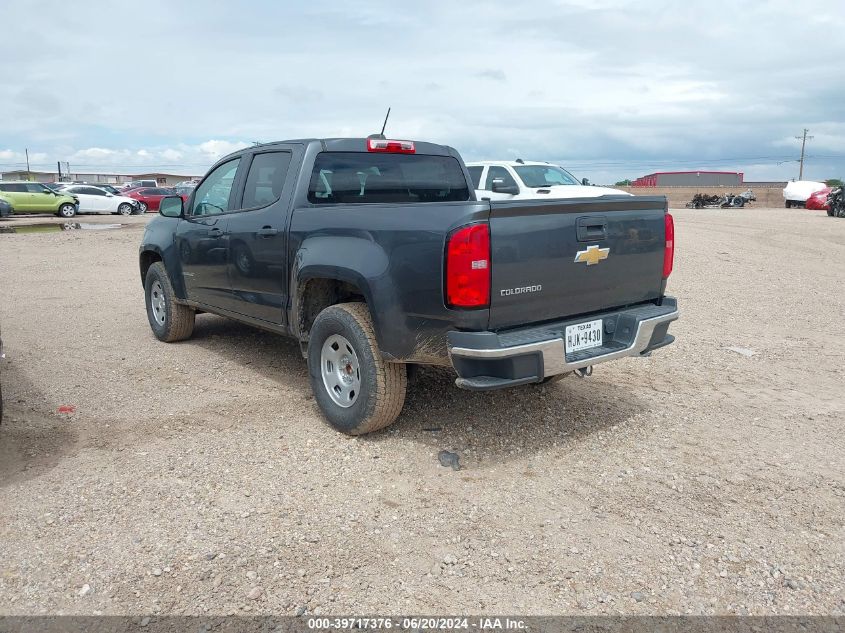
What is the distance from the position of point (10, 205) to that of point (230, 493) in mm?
28294

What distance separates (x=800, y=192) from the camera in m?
40.0

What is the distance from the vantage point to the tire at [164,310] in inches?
256

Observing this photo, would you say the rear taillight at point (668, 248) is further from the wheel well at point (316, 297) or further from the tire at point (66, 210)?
the tire at point (66, 210)

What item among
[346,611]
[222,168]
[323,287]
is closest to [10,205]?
[222,168]

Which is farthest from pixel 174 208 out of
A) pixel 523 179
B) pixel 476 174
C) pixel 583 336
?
pixel 523 179

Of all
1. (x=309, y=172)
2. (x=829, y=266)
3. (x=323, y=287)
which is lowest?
(x=829, y=266)

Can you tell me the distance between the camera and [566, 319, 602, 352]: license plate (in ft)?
12.7

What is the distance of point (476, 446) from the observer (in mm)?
4219

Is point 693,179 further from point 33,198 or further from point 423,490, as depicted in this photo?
point 423,490

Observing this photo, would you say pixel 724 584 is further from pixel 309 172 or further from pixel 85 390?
pixel 85 390

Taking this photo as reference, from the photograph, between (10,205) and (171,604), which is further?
(10,205)

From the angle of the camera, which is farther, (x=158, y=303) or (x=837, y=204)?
(x=837, y=204)

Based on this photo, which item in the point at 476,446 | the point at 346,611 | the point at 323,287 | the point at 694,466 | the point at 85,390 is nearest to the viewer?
the point at 346,611

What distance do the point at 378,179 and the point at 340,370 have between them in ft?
4.97
